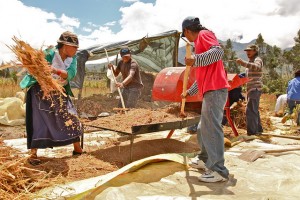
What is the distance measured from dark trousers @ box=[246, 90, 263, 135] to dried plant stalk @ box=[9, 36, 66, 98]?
370 cm

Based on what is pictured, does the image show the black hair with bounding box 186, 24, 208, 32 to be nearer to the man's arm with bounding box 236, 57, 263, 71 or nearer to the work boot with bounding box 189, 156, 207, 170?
the work boot with bounding box 189, 156, 207, 170

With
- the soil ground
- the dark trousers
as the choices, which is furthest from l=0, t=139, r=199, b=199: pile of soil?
the dark trousers

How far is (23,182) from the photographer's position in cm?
287

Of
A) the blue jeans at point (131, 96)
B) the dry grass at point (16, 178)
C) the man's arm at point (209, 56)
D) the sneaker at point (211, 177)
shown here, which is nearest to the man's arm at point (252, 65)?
the blue jeans at point (131, 96)

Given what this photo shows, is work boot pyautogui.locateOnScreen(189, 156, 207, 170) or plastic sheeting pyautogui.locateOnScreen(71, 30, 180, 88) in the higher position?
plastic sheeting pyautogui.locateOnScreen(71, 30, 180, 88)

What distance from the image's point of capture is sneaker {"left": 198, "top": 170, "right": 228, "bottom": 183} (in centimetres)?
317

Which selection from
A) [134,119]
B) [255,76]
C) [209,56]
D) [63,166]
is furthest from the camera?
[255,76]

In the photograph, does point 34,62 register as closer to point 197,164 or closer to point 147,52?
point 197,164

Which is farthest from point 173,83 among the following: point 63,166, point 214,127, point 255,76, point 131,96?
point 63,166

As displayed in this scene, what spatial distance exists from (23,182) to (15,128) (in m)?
4.84

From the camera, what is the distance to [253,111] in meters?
6.00

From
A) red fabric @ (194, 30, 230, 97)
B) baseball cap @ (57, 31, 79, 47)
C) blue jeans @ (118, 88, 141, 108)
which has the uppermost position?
baseball cap @ (57, 31, 79, 47)

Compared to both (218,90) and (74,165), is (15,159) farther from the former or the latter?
(218,90)

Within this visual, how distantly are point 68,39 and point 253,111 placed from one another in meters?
3.61
